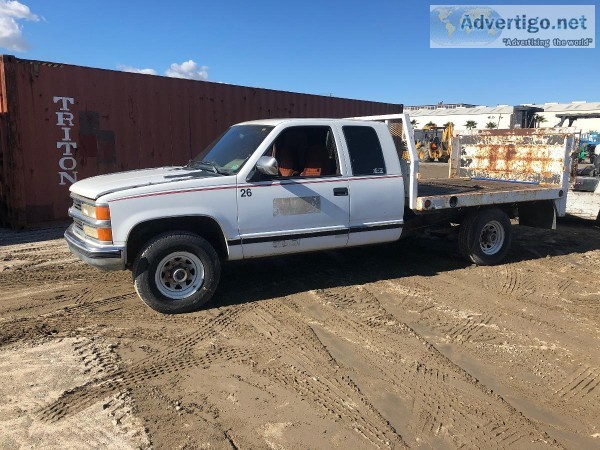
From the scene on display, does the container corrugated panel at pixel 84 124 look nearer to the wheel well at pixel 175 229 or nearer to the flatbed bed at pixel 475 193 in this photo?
the wheel well at pixel 175 229

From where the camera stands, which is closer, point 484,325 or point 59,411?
point 59,411

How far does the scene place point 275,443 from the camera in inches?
110

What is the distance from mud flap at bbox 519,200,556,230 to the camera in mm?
7035

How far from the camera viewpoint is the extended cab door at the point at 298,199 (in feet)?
15.9

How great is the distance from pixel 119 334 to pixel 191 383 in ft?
3.72

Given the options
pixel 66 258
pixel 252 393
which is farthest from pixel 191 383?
pixel 66 258

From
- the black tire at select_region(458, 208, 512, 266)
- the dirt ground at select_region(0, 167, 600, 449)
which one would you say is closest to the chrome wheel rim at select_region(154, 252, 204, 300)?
the dirt ground at select_region(0, 167, 600, 449)

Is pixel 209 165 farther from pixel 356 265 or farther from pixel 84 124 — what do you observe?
pixel 84 124

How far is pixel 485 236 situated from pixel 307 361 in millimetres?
3982

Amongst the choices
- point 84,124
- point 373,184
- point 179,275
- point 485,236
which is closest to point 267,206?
point 179,275

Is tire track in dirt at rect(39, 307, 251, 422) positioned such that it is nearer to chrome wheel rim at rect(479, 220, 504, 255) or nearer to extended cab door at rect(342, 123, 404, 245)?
extended cab door at rect(342, 123, 404, 245)

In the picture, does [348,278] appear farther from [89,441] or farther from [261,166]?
[89,441]

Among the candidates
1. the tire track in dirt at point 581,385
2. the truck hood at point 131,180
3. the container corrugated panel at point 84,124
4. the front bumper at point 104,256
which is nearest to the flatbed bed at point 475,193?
the tire track in dirt at point 581,385

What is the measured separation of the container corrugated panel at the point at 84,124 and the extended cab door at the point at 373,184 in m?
6.06
